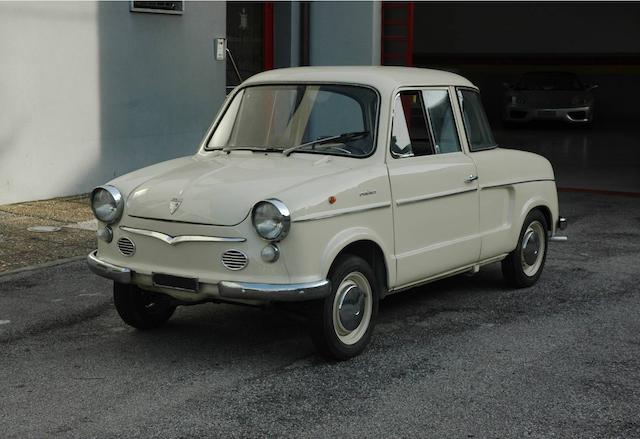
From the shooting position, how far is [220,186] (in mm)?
5773

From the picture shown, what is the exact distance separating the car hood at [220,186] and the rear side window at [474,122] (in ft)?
4.81

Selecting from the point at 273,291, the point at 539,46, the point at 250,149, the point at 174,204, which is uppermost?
the point at 539,46

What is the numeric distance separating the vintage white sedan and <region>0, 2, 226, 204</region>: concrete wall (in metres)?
5.00

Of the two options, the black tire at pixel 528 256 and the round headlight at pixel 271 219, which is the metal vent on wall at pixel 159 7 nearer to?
the black tire at pixel 528 256

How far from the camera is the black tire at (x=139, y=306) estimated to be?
639 cm

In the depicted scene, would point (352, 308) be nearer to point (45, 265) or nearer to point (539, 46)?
point (45, 265)

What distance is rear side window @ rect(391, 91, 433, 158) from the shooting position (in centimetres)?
650

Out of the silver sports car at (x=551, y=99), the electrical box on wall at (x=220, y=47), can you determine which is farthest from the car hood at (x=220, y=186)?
the silver sports car at (x=551, y=99)

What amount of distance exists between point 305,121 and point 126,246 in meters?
1.42

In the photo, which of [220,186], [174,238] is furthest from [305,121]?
[174,238]

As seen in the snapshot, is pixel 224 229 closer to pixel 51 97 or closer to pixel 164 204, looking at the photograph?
pixel 164 204

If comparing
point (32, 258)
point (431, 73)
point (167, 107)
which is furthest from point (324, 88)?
point (167, 107)

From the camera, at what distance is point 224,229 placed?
18.4ft

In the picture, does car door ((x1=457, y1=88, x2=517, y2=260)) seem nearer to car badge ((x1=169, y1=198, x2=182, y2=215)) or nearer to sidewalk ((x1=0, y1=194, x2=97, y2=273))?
car badge ((x1=169, y1=198, x2=182, y2=215))
